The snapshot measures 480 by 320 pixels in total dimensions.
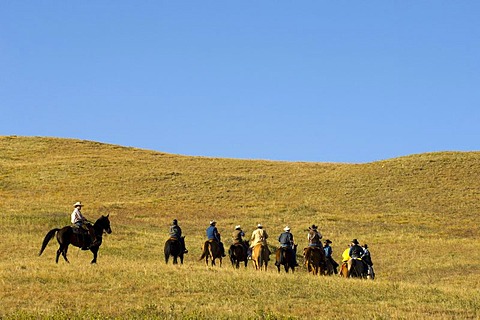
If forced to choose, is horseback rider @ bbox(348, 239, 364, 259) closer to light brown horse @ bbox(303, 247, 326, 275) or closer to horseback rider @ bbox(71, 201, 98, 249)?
light brown horse @ bbox(303, 247, 326, 275)

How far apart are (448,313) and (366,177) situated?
59.3 meters

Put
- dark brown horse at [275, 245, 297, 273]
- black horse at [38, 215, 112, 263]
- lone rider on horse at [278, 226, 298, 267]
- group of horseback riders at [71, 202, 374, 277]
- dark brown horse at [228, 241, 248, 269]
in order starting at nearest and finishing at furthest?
black horse at [38, 215, 112, 263] < group of horseback riders at [71, 202, 374, 277] < dark brown horse at [275, 245, 297, 273] < lone rider on horse at [278, 226, 298, 267] < dark brown horse at [228, 241, 248, 269]

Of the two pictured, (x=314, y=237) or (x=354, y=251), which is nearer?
(x=314, y=237)

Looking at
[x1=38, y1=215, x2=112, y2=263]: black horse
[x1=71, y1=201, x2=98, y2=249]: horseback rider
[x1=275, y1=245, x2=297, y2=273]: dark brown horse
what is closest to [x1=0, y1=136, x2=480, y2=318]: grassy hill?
[x1=38, y1=215, x2=112, y2=263]: black horse

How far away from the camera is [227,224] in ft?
172

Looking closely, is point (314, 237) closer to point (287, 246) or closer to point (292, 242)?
point (287, 246)

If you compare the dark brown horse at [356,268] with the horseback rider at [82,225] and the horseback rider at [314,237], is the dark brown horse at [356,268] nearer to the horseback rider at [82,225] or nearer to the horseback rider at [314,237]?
the horseback rider at [314,237]

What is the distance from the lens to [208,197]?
67.1m

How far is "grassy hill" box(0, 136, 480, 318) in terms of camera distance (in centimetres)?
1842

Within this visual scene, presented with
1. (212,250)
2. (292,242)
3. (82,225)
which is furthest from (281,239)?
(82,225)

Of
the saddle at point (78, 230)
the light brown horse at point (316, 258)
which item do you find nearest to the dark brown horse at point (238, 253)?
the light brown horse at point (316, 258)

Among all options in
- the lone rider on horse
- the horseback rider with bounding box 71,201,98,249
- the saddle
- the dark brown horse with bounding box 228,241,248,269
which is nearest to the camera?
the saddle

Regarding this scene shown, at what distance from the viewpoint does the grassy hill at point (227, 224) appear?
1842 centimetres

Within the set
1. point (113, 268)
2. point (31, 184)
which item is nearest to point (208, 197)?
point (31, 184)
